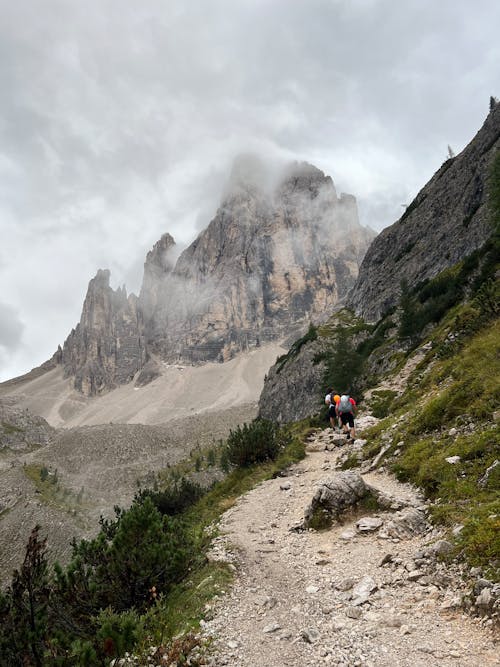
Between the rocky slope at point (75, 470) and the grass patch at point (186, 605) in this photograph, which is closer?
the grass patch at point (186, 605)

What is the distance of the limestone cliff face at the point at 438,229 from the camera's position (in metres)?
54.5

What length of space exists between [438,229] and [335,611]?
232ft

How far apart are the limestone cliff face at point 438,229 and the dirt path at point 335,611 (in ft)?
162

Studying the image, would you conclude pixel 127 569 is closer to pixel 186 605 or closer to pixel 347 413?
pixel 186 605

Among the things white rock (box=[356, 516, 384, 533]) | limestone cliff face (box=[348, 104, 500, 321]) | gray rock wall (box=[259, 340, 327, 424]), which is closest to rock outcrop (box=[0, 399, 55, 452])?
gray rock wall (box=[259, 340, 327, 424])

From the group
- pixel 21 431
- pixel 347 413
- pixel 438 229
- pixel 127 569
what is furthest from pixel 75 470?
pixel 127 569

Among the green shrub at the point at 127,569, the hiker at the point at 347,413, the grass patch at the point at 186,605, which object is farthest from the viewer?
the hiker at the point at 347,413

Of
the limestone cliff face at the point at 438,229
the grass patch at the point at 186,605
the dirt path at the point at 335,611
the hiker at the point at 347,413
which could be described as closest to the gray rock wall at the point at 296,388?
the limestone cliff face at the point at 438,229

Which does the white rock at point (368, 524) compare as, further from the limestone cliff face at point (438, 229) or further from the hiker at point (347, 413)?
the limestone cliff face at point (438, 229)

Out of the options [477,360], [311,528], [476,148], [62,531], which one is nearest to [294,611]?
[311,528]

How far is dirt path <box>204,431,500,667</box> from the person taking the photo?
4117 mm

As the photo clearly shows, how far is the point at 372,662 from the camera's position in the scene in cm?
404

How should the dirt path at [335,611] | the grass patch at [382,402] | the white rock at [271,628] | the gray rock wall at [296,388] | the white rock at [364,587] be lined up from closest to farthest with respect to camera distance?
the dirt path at [335,611]
the white rock at [271,628]
the white rock at [364,587]
the grass patch at [382,402]
the gray rock wall at [296,388]

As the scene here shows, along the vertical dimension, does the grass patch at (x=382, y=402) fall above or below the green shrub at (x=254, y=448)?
below
